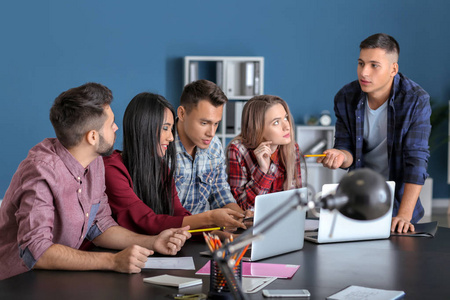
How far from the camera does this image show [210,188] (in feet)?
9.08

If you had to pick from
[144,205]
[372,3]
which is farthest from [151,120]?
[372,3]

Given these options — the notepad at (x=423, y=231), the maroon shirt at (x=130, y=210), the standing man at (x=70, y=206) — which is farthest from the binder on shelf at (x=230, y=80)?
the standing man at (x=70, y=206)

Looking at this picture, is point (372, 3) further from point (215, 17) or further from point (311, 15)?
point (215, 17)

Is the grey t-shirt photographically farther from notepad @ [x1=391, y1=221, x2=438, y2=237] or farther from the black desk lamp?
the black desk lamp

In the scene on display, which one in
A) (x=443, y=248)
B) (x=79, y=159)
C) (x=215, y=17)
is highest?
(x=215, y=17)

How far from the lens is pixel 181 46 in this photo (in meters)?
5.91

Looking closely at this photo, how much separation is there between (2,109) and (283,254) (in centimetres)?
454

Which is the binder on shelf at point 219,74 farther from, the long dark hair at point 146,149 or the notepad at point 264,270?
the notepad at point 264,270

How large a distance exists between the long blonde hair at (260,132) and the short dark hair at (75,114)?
1.28 meters

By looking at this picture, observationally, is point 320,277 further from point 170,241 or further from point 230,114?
point 230,114

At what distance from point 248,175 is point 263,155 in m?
0.14

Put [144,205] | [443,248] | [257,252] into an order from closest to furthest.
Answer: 1. [257,252]
2. [443,248]
3. [144,205]

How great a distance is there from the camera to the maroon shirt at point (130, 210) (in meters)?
2.10

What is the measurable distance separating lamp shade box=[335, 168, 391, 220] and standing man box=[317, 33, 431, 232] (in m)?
1.61
